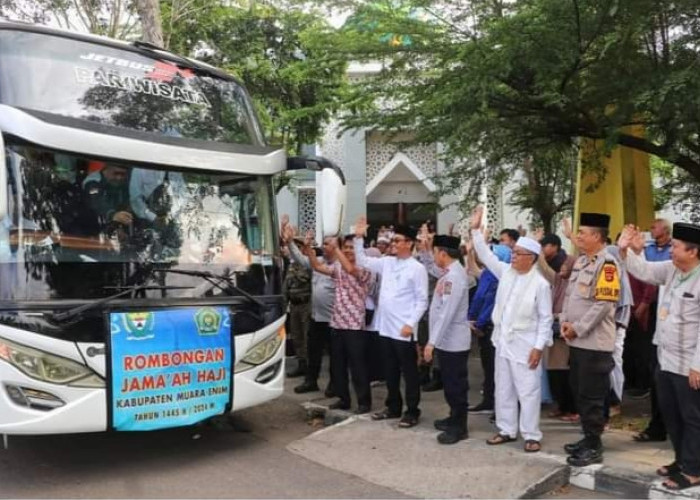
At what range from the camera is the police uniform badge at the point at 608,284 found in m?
4.83

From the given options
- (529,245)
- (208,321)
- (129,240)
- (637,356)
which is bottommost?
(637,356)

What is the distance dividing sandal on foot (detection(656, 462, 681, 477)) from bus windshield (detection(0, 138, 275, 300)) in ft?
10.3

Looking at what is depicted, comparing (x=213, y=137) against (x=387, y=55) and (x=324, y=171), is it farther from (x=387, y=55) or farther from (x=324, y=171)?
(x=387, y=55)

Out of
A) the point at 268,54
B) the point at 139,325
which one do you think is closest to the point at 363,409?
the point at 139,325

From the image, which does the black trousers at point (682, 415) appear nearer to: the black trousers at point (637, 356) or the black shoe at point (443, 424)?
the black shoe at point (443, 424)

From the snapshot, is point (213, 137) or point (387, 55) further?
point (387, 55)

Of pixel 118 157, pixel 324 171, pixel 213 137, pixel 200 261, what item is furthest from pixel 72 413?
pixel 324 171

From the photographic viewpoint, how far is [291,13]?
14.2m

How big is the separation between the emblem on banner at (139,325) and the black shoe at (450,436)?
2.42 meters

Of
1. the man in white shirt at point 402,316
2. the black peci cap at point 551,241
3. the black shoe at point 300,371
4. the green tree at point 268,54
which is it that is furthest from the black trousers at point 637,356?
the green tree at point 268,54

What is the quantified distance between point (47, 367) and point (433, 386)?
4.39 m

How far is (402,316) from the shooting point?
5961 millimetres

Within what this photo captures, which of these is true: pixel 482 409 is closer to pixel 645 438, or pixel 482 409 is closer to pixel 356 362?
pixel 356 362

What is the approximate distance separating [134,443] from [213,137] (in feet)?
8.63
